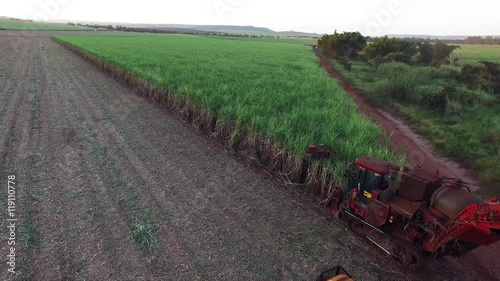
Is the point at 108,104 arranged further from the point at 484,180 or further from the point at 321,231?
the point at 484,180

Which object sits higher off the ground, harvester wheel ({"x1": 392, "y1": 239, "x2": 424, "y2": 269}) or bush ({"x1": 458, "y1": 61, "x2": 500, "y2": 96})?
bush ({"x1": 458, "y1": 61, "x2": 500, "y2": 96})

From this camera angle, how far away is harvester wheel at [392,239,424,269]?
506 cm

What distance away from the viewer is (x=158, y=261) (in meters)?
5.05

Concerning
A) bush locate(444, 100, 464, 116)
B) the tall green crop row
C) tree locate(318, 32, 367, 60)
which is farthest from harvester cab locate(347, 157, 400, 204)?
tree locate(318, 32, 367, 60)

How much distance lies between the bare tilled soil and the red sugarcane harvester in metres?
0.33

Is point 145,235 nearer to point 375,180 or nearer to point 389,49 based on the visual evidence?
point 375,180

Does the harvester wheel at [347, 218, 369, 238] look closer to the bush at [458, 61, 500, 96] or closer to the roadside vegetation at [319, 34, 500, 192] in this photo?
the roadside vegetation at [319, 34, 500, 192]

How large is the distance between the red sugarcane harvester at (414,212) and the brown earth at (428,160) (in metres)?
0.48

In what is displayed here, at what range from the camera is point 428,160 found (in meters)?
10.0

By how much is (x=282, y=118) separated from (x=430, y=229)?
5.44 m

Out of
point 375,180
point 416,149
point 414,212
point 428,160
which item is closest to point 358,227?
point 375,180

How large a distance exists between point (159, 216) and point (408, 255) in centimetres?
426

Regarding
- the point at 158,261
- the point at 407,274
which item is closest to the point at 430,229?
the point at 407,274

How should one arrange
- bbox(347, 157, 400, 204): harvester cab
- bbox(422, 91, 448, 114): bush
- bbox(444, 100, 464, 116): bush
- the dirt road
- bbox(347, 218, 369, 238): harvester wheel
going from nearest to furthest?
bbox(347, 157, 400, 204): harvester cab, bbox(347, 218, 369, 238): harvester wheel, the dirt road, bbox(444, 100, 464, 116): bush, bbox(422, 91, 448, 114): bush
